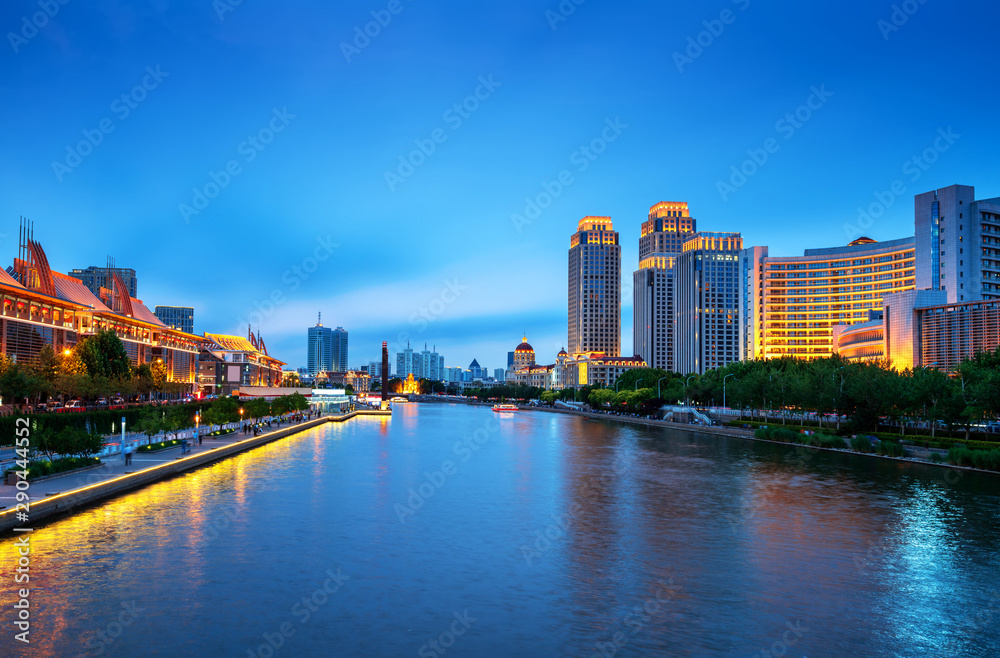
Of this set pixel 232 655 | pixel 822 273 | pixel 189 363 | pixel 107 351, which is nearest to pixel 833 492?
pixel 232 655

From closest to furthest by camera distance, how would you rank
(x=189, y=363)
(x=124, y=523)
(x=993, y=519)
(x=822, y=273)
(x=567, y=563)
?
(x=567, y=563) → (x=124, y=523) → (x=993, y=519) → (x=189, y=363) → (x=822, y=273)

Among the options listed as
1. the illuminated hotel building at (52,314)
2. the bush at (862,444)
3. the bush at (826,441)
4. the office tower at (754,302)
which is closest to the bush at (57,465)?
the illuminated hotel building at (52,314)

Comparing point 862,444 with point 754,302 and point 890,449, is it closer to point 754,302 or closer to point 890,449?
point 890,449

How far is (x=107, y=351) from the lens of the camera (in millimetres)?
82438

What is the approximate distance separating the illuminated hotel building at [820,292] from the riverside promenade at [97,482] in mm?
155341

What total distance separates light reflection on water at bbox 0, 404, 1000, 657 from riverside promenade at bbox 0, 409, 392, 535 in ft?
3.46

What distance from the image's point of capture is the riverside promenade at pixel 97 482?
100 feet

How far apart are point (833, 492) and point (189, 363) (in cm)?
14118

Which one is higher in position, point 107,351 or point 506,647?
point 107,351

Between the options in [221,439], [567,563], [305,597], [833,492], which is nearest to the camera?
[305,597]

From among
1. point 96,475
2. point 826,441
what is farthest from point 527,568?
point 826,441

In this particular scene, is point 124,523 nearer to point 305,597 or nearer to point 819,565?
point 305,597

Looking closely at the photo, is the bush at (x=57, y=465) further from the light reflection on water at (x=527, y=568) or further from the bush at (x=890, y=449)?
the bush at (x=890, y=449)

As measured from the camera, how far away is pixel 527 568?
26.4 m
